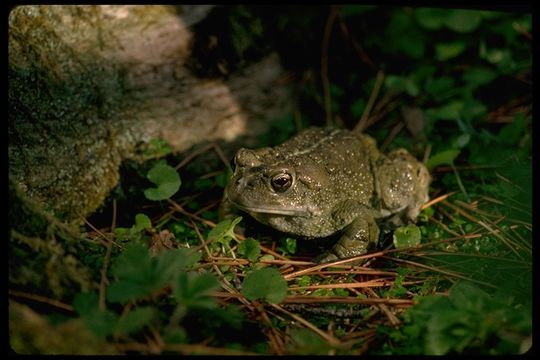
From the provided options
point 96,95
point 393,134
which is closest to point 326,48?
point 393,134

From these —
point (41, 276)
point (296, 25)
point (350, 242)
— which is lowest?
point (350, 242)

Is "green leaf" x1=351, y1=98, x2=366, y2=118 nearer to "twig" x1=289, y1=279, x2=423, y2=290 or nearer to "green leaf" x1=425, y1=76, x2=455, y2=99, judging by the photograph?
"green leaf" x1=425, y1=76, x2=455, y2=99

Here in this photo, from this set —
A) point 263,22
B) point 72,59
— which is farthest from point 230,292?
point 263,22

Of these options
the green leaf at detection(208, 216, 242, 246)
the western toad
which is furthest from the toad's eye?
the green leaf at detection(208, 216, 242, 246)

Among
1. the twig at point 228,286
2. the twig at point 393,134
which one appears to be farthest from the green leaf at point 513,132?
the twig at point 228,286

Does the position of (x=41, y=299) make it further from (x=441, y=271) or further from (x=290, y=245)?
(x=441, y=271)

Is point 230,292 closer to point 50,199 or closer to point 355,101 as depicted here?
point 50,199
